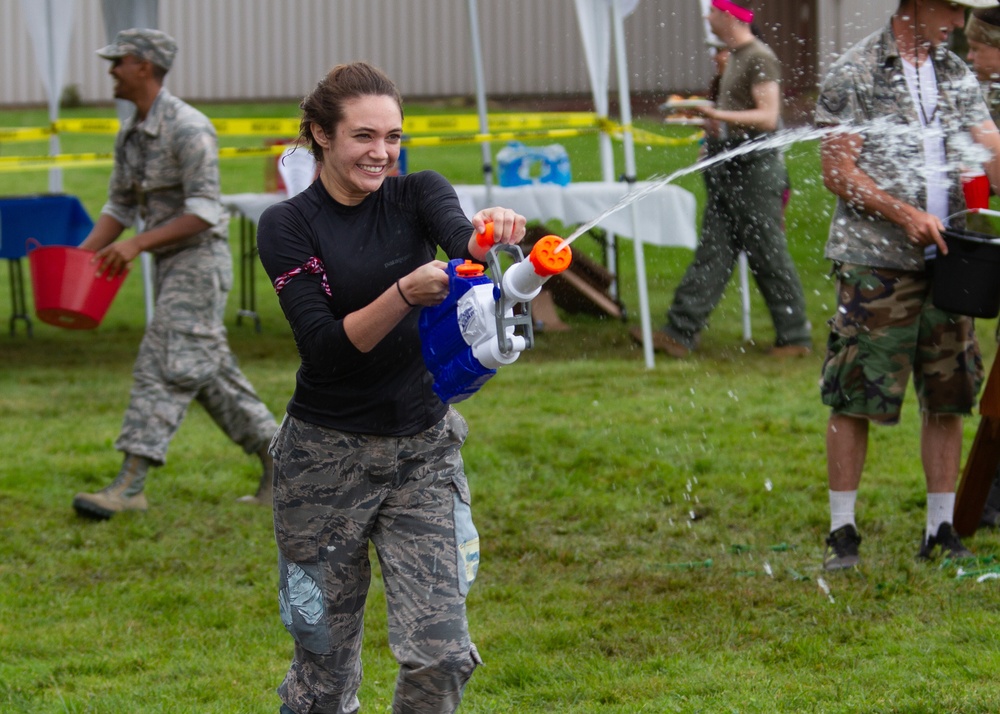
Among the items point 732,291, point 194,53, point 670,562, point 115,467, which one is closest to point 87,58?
point 194,53

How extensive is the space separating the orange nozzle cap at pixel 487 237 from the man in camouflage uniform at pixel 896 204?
2195 mm

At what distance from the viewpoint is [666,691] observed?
3.88m

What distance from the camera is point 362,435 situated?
3168 millimetres

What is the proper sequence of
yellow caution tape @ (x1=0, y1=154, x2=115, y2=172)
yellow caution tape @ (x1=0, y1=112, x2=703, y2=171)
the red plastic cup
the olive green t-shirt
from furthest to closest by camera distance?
yellow caution tape @ (x1=0, y1=154, x2=115, y2=172) < yellow caution tape @ (x1=0, y1=112, x2=703, y2=171) < the olive green t-shirt < the red plastic cup

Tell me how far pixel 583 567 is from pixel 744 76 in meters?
4.21

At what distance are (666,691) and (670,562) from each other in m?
1.29

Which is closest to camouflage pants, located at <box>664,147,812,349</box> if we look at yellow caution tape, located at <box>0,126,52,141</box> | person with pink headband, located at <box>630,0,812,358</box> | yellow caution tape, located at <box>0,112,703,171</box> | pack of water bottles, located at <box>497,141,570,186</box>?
person with pink headband, located at <box>630,0,812,358</box>

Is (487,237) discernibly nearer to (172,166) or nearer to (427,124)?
(172,166)

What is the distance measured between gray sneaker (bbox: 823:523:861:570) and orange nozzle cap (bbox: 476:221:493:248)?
256 centimetres

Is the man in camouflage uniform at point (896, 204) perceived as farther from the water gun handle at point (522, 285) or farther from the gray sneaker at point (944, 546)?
→ the water gun handle at point (522, 285)

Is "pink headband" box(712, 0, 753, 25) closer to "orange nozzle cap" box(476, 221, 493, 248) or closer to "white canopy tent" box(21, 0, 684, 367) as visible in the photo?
"white canopy tent" box(21, 0, 684, 367)

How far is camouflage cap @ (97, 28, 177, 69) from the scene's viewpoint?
19.3 feet

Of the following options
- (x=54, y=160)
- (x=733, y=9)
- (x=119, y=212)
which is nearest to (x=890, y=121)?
(x=119, y=212)

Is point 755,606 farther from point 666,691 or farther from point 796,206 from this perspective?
point 796,206
